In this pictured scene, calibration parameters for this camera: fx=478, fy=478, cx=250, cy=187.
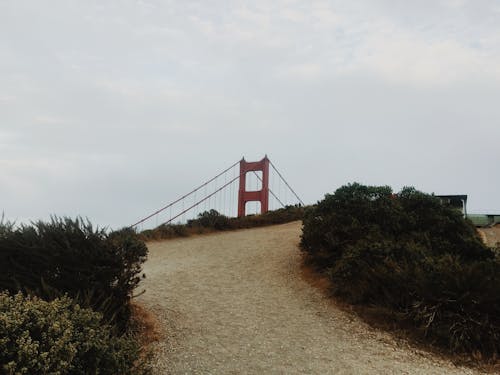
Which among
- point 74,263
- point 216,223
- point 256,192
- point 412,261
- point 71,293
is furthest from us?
point 256,192

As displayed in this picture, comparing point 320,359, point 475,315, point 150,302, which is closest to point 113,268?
point 150,302

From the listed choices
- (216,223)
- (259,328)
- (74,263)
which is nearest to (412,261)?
(259,328)

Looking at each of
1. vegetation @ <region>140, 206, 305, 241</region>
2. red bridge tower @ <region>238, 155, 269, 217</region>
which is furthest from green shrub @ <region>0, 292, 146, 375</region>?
red bridge tower @ <region>238, 155, 269, 217</region>

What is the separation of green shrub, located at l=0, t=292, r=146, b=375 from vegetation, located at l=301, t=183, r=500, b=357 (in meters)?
4.62

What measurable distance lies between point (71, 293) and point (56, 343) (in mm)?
2314

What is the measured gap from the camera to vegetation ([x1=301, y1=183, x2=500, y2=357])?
22.2 ft

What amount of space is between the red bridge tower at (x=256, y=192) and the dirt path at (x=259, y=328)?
11.9 metres

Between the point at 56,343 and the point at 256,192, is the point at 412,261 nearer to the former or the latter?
the point at 56,343

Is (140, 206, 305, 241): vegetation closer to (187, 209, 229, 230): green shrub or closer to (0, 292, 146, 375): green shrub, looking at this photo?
(187, 209, 229, 230): green shrub

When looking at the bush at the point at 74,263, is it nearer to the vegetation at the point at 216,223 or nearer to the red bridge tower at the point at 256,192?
the vegetation at the point at 216,223

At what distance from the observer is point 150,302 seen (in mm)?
7918

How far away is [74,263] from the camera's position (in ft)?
19.5

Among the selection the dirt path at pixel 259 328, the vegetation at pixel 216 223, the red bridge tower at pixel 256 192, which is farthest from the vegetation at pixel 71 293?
the red bridge tower at pixel 256 192

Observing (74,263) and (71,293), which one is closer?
(71,293)
